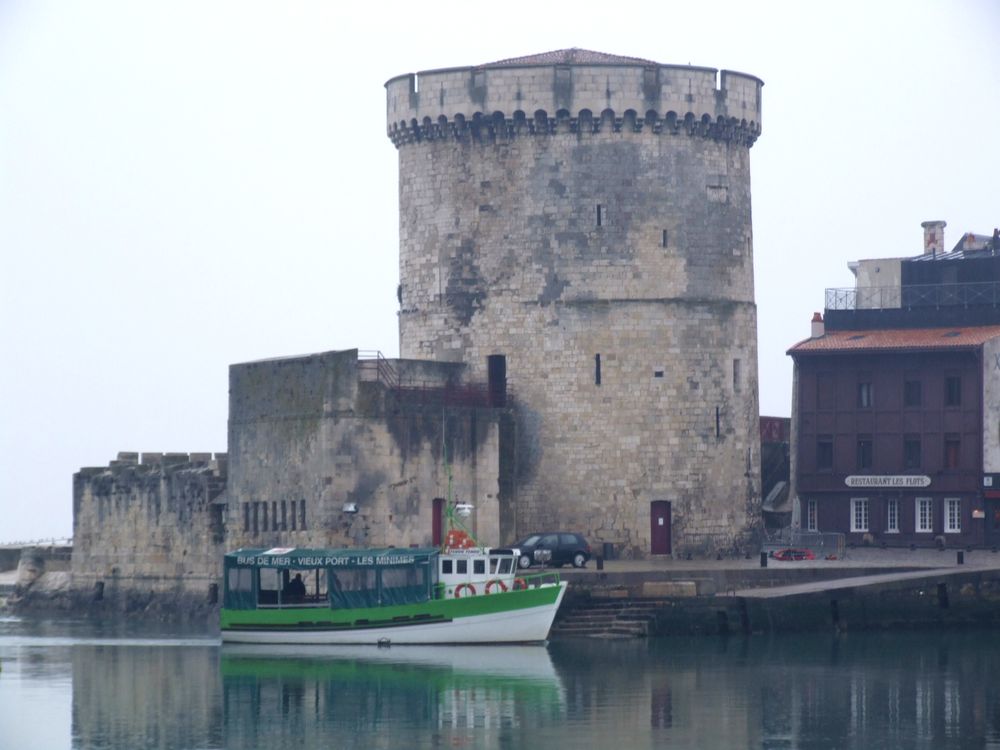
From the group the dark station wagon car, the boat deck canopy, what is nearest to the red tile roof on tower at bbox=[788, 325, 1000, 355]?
the dark station wagon car

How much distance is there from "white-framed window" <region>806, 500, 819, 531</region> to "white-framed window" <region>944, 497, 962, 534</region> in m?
3.71

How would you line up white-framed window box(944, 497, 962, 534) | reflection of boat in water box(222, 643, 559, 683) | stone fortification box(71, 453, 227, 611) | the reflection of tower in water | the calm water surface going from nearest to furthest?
the calm water surface → the reflection of tower in water → reflection of boat in water box(222, 643, 559, 683) → stone fortification box(71, 453, 227, 611) → white-framed window box(944, 497, 962, 534)

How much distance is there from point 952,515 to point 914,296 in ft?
27.1

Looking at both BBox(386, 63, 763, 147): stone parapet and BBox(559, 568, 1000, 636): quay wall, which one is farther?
BBox(386, 63, 763, 147): stone parapet

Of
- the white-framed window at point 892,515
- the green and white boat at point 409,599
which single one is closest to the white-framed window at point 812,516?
the white-framed window at point 892,515

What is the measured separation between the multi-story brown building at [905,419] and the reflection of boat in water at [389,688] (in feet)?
64.5

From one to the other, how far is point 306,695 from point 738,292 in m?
20.1

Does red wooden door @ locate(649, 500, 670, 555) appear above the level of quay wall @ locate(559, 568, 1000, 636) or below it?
above

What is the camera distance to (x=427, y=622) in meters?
57.0

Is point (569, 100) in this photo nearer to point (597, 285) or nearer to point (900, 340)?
point (597, 285)

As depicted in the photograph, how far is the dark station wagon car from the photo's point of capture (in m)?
61.7

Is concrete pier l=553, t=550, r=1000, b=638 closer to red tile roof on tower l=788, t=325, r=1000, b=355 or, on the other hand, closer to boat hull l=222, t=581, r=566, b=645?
boat hull l=222, t=581, r=566, b=645

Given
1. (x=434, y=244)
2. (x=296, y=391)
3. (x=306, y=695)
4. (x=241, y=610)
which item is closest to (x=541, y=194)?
(x=434, y=244)

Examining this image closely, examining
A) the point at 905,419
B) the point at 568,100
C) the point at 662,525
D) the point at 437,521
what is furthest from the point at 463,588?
the point at 905,419
